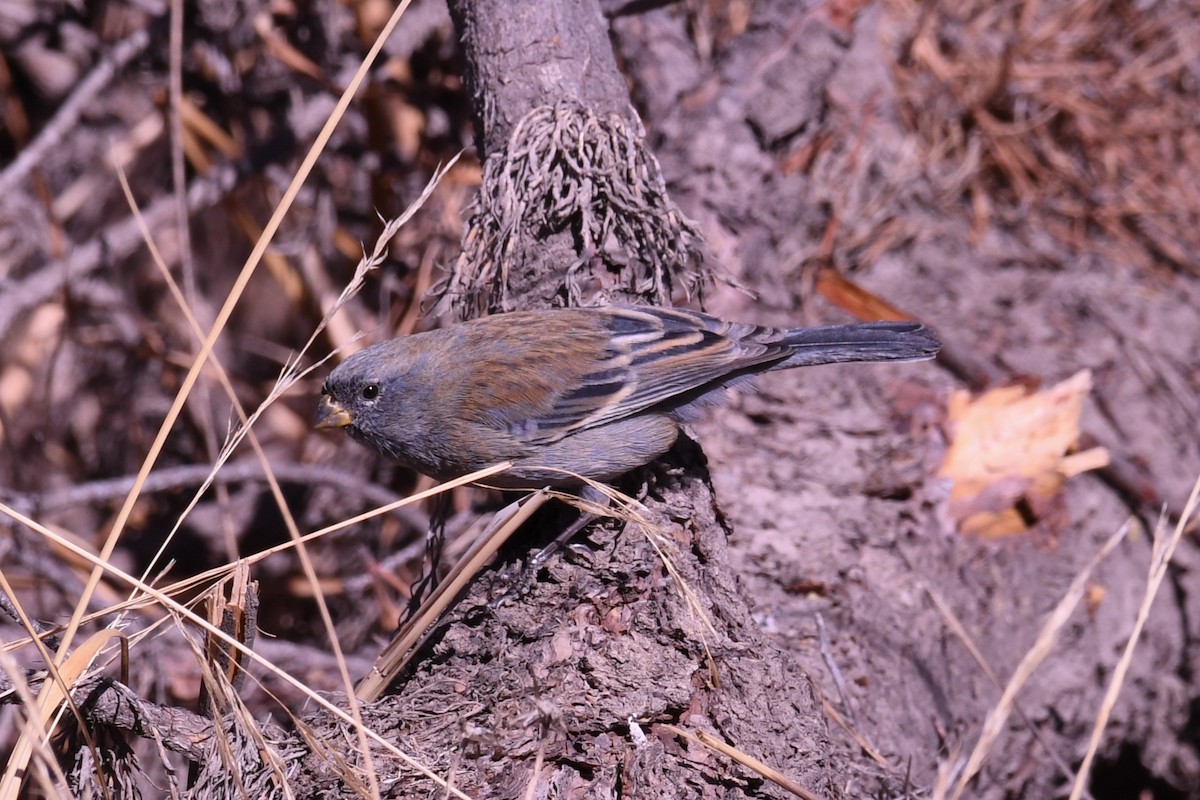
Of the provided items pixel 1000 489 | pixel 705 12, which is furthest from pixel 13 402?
pixel 1000 489

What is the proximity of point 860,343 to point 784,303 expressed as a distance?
2.61ft

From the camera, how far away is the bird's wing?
3244 millimetres

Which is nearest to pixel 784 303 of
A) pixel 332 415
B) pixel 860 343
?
pixel 860 343

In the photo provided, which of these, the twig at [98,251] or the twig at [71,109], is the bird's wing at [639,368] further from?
the twig at [71,109]

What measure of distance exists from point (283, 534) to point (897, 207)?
336 cm

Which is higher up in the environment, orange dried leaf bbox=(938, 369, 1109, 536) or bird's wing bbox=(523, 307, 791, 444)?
bird's wing bbox=(523, 307, 791, 444)

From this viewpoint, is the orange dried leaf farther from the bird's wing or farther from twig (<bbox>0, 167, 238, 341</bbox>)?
twig (<bbox>0, 167, 238, 341</bbox>)

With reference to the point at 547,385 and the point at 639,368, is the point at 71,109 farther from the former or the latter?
the point at 639,368

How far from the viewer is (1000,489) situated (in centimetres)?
391

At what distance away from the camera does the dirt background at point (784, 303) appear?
359 centimetres

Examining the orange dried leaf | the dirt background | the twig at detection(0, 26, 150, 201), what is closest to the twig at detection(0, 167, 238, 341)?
the dirt background

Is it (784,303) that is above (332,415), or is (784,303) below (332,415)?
above

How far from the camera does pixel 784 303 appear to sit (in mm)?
4199

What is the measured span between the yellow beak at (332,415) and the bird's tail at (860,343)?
139cm
